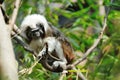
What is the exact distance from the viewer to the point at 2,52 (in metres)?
0.77

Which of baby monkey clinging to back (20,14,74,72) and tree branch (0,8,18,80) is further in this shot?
baby monkey clinging to back (20,14,74,72)

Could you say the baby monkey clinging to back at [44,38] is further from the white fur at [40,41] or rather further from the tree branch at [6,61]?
the tree branch at [6,61]

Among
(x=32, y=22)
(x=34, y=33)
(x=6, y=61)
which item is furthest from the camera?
(x=32, y=22)

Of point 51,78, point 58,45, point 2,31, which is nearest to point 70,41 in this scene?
point 58,45

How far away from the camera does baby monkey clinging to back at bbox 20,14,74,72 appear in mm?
2889

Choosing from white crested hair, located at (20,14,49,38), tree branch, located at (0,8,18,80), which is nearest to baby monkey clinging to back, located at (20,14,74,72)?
white crested hair, located at (20,14,49,38)

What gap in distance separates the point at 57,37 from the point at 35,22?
0.29 metres

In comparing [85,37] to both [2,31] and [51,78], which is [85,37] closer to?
[51,78]

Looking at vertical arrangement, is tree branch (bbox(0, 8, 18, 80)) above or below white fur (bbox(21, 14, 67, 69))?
above

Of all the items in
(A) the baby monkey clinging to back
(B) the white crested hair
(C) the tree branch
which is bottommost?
(A) the baby monkey clinging to back

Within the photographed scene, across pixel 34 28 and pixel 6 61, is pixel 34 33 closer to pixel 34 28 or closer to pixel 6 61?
pixel 34 28

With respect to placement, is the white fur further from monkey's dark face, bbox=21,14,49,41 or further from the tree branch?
the tree branch

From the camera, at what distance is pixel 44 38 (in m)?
3.01

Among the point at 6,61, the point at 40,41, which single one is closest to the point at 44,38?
the point at 40,41
